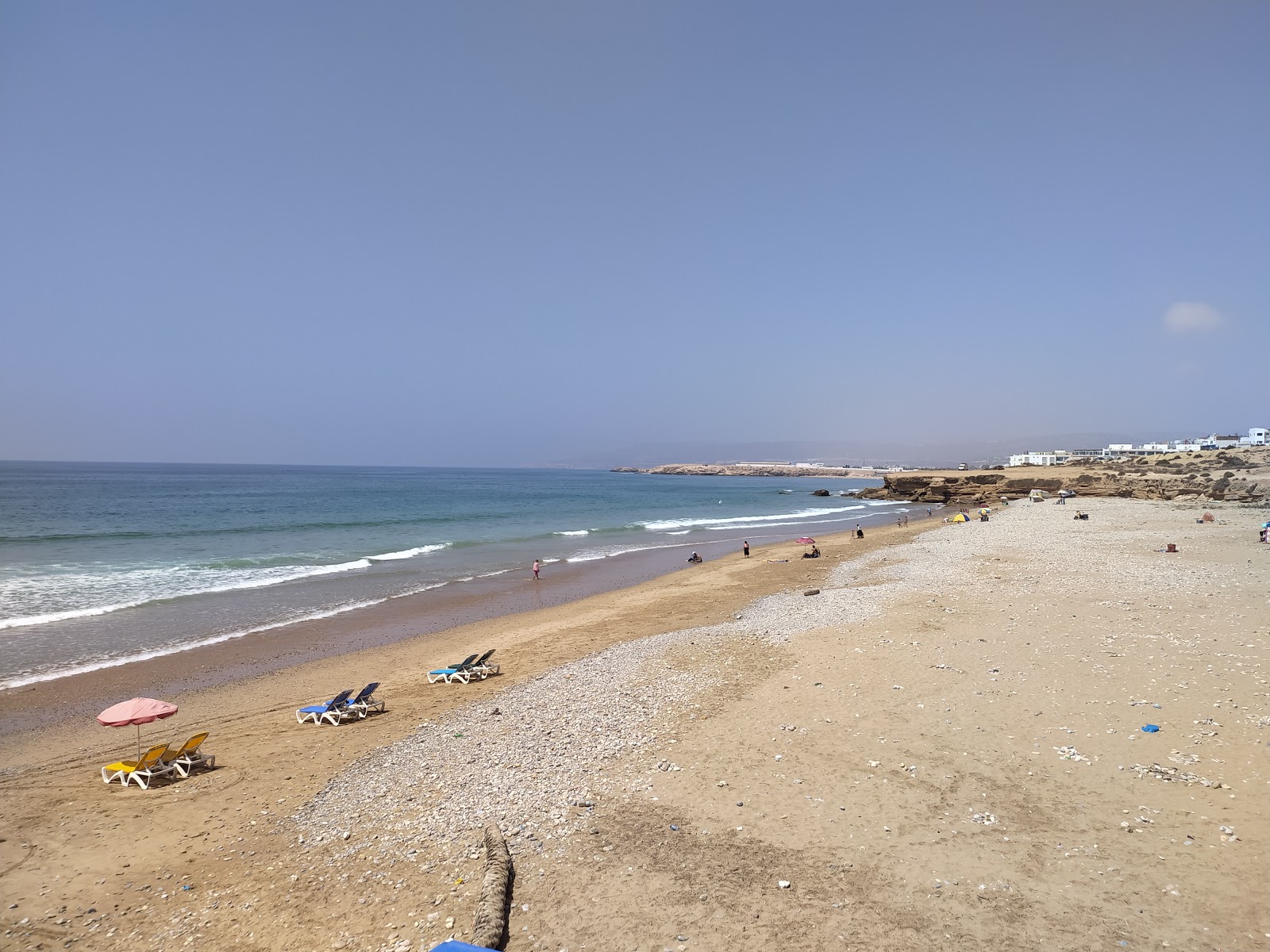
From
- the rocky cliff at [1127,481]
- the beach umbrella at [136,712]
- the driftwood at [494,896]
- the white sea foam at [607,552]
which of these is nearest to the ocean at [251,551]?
the white sea foam at [607,552]

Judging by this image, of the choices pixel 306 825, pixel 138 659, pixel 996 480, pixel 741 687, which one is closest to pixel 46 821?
pixel 306 825

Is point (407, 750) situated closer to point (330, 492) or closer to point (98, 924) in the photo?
point (98, 924)

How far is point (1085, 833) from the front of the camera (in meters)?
6.46

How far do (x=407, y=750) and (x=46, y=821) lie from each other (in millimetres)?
4376

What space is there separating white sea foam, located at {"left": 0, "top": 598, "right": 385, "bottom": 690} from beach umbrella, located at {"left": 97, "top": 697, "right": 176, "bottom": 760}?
691cm

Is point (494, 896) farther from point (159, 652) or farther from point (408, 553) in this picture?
point (408, 553)

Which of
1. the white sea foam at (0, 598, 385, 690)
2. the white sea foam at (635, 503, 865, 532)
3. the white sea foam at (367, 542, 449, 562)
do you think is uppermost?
the white sea foam at (0, 598, 385, 690)

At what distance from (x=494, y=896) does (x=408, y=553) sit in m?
30.4

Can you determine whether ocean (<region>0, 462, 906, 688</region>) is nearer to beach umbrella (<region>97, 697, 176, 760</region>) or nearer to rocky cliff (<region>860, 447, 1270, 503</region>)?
beach umbrella (<region>97, 697, 176, 760</region>)

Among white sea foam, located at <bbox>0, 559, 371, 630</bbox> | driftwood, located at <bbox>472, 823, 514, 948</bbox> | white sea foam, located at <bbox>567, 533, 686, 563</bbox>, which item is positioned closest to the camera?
driftwood, located at <bbox>472, 823, 514, 948</bbox>

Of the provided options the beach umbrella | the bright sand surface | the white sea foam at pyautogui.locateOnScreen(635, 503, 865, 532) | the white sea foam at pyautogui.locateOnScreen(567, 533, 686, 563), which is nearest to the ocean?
the white sea foam at pyautogui.locateOnScreen(567, 533, 686, 563)

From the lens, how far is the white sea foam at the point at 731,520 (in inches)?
2041

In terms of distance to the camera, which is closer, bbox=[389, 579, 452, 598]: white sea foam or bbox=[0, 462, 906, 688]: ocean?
bbox=[0, 462, 906, 688]: ocean

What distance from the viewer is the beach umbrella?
9.18m
